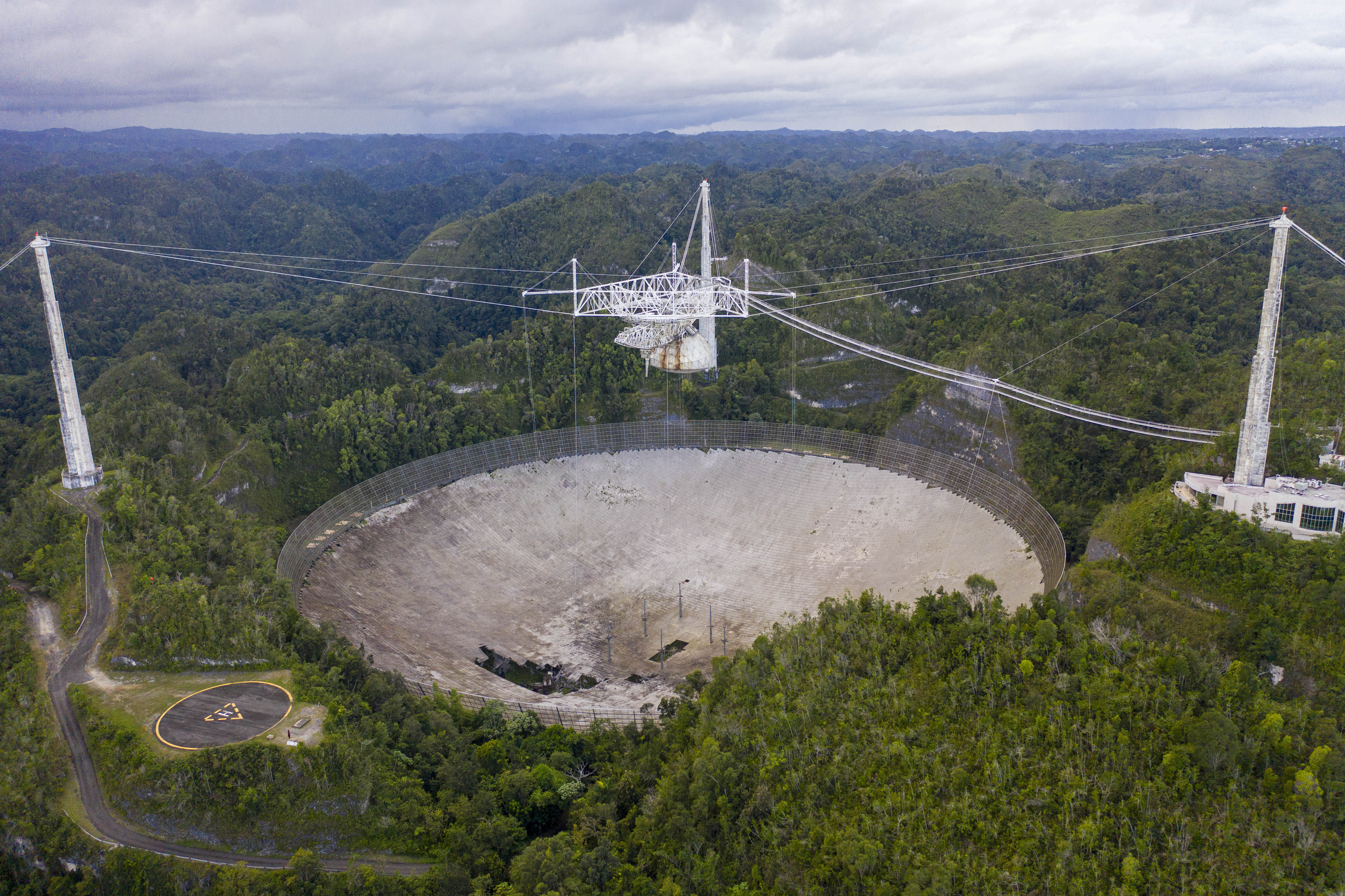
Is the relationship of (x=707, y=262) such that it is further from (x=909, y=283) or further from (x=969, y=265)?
(x=969, y=265)

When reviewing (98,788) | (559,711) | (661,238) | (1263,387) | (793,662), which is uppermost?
(661,238)

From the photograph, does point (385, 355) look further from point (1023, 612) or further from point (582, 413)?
point (1023, 612)

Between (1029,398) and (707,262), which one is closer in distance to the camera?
(1029,398)

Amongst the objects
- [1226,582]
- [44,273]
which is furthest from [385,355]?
[1226,582]

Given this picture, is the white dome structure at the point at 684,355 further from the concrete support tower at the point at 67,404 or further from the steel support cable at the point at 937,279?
the concrete support tower at the point at 67,404

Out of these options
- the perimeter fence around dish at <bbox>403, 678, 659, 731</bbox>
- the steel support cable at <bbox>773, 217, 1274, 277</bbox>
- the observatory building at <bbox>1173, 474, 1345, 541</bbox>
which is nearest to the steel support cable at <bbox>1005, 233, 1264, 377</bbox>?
the steel support cable at <bbox>773, 217, 1274, 277</bbox>

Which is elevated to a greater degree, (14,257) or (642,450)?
(14,257)

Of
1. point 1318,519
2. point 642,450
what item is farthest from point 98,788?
point 1318,519

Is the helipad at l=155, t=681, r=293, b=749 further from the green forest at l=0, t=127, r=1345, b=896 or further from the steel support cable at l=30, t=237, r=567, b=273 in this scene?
the steel support cable at l=30, t=237, r=567, b=273
